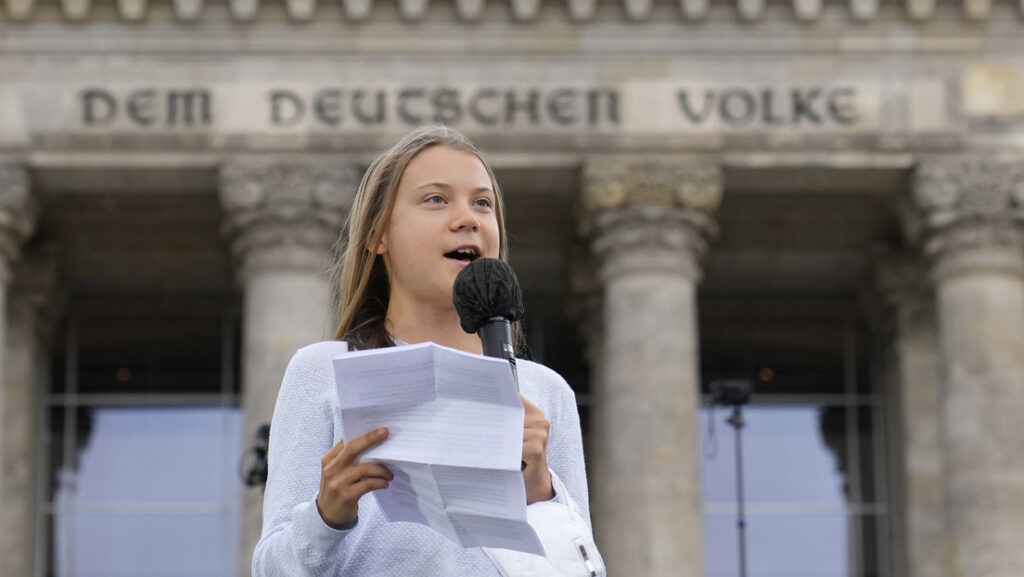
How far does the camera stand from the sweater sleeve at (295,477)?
4.14 metres

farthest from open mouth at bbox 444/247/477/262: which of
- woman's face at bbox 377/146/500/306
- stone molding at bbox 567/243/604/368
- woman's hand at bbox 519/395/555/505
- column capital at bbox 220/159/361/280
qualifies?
stone molding at bbox 567/243/604/368

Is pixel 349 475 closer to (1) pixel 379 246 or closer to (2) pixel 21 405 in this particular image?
(1) pixel 379 246

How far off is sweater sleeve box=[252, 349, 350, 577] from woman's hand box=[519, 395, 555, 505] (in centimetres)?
40

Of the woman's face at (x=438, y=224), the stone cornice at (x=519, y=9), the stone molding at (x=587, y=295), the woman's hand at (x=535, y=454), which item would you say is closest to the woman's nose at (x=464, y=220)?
the woman's face at (x=438, y=224)

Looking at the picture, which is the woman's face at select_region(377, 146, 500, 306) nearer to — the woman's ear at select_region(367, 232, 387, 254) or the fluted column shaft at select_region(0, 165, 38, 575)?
the woman's ear at select_region(367, 232, 387, 254)

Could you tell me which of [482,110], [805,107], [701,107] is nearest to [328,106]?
[482,110]

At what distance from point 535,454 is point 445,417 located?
0.82 ft

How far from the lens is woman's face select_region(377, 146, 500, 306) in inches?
180

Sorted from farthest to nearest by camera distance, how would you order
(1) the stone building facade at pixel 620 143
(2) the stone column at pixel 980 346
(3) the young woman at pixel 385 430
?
(1) the stone building facade at pixel 620 143
(2) the stone column at pixel 980 346
(3) the young woman at pixel 385 430

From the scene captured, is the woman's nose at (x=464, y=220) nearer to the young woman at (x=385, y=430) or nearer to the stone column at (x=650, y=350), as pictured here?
the young woman at (x=385, y=430)

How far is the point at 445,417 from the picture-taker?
3992mm

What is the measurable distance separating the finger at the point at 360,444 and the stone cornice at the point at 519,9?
19835mm

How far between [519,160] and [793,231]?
4.61 metres

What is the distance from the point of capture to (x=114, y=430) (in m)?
28.4
